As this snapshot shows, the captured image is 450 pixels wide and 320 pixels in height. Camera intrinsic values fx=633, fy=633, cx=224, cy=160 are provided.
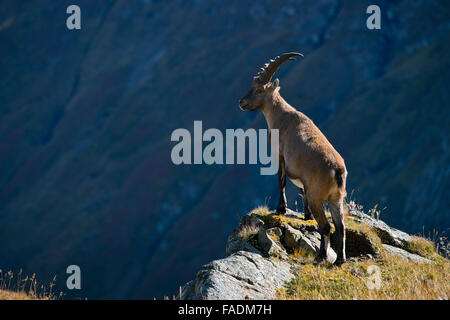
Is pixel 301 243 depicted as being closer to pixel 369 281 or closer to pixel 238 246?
pixel 238 246

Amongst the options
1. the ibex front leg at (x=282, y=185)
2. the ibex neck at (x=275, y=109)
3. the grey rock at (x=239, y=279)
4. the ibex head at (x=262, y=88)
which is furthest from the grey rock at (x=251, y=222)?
the ibex head at (x=262, y=88)

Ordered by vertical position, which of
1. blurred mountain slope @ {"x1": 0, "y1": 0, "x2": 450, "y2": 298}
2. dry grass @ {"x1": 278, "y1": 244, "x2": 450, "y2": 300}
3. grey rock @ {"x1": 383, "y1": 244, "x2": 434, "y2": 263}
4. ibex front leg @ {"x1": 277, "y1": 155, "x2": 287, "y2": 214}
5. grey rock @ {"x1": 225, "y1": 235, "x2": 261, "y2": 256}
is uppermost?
blurred mountain slope @ {"x1": 0, "y1": 0, "x2": 450, "y2": 298}

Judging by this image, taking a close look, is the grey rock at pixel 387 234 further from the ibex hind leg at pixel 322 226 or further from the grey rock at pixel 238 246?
the grey rock at pixel 238 246

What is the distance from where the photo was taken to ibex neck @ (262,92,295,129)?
50.8 ft

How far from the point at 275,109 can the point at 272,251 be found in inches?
184

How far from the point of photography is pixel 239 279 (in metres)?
10.7

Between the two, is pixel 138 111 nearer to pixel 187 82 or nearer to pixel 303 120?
pixel 187 82

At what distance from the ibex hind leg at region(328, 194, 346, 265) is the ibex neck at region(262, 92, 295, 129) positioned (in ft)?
10.5

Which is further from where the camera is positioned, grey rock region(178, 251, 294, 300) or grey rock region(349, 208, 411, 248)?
grey rock region(349, 208, 411, 248)

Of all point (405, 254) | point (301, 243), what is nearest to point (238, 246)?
point (301, 243)

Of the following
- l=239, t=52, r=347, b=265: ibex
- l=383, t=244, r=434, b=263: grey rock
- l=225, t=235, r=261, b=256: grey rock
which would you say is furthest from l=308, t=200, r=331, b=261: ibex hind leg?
l=383, t=244, r=434, b=263: grey rock

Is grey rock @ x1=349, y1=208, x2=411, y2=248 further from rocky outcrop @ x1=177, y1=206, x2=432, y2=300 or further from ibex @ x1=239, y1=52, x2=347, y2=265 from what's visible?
ibex @ x1=239, y1=52, x2=347, y2=265
